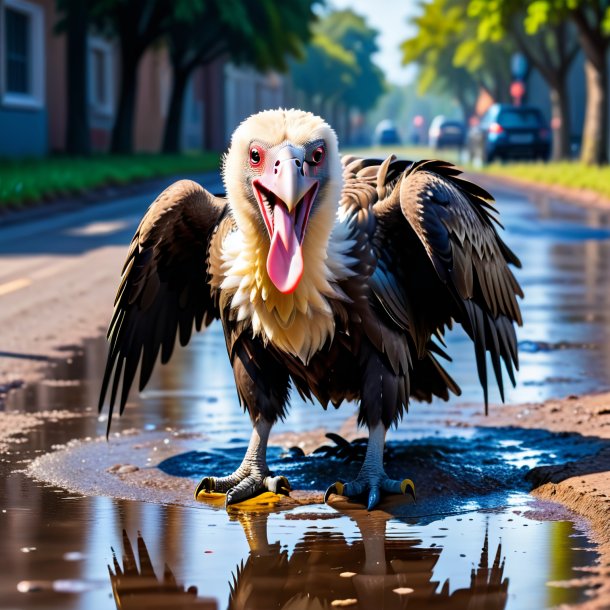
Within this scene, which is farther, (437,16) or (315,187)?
(437,16)

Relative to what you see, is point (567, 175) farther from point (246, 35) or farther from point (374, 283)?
point (374, 283)

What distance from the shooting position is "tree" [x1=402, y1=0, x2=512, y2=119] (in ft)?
157

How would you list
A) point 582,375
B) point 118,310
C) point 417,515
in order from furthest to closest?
point 582,375 → point 118,310 → point 417,515

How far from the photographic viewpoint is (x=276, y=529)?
4.86 metres

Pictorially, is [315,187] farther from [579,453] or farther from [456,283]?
[579,453]

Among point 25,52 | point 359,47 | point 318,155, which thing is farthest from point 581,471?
point 359,47

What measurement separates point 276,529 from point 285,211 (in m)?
1.04

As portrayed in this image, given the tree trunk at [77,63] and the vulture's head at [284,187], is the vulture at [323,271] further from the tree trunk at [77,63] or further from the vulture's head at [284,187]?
the tree trunk at [77,63]

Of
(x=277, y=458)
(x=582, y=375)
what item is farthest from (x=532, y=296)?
(x=277, y=458)

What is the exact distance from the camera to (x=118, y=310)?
6.02 metres

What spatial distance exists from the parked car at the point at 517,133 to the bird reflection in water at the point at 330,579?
1573 inches

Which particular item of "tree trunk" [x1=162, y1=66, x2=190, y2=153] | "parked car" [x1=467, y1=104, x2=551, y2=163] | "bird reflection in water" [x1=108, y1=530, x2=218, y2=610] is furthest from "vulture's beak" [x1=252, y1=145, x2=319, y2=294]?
"tree trunk" [x1=162, y1=66, x2=190, y2=153]

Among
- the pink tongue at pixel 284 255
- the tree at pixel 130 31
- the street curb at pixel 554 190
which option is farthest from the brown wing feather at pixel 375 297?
the tree at pixel 130 31

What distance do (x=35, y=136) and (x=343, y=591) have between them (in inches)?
1410
